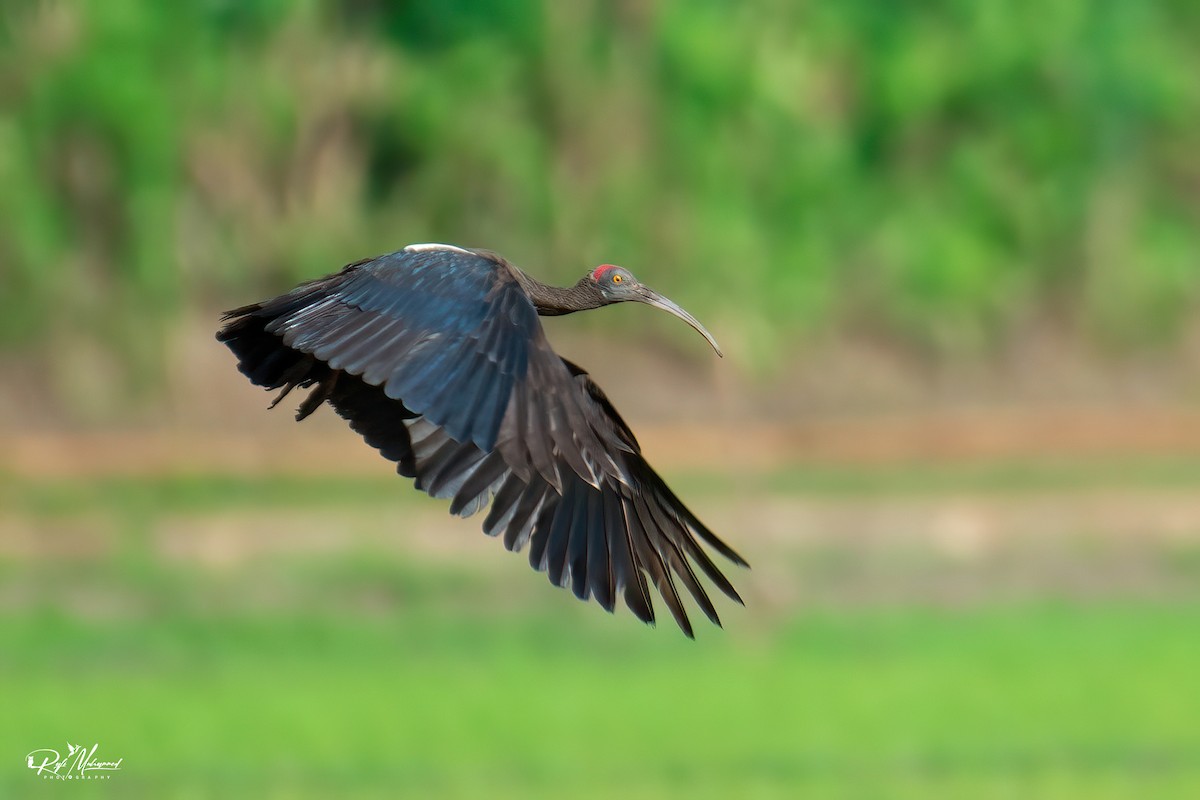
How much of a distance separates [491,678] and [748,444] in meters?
8.28

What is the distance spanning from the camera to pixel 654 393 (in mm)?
29234

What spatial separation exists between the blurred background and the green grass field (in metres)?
0.07

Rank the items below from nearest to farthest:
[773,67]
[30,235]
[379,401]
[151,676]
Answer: [379,401], [151,676], [30,235], [773,67]

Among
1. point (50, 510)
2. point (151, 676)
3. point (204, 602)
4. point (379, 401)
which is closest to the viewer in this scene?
point (379, 401)

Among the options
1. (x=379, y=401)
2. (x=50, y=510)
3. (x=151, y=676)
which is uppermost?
(x=50, y=510)

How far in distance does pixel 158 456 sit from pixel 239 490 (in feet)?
3.79

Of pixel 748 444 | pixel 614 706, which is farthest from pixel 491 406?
pixel 748 444

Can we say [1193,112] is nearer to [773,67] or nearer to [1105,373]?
[1105,373]

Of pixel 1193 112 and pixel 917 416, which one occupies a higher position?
pixel 1193 112

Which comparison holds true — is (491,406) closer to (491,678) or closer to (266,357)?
(266,357)

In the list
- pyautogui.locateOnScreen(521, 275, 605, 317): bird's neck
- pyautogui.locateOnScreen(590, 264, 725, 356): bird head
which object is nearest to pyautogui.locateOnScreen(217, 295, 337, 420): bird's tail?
pyautogui.locateOnScreen(521, 275, 605, 317): bird's neck

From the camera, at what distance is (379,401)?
9.88 m

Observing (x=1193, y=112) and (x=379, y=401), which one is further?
(x=1193, y=112)

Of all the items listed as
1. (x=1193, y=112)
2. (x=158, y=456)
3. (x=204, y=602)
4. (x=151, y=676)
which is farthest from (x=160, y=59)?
(x=1193, y=112)
